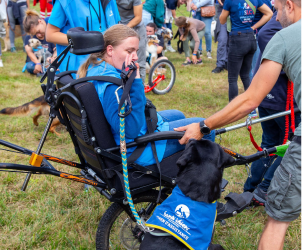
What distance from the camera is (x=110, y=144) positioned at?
199 cm

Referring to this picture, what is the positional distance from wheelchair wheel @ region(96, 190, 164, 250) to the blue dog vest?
44 cm

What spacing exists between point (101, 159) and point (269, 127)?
6.00ft

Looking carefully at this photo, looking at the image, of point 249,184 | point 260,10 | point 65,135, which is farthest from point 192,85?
point 249,184

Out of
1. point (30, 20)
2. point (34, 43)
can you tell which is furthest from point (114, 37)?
point (34, 43)

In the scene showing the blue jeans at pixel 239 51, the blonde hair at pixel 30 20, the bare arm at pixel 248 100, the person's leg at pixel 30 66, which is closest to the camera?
the bare arm at pixel 248 100

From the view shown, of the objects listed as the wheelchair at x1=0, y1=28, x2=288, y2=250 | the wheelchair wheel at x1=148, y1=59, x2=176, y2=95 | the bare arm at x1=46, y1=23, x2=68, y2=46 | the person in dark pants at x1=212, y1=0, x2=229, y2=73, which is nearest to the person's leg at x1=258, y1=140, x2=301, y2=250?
the wheelchair at x1=0, y1=28, x2=288, y2=250

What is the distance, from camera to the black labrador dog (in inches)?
68.7

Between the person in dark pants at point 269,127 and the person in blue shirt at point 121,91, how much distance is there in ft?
2.75

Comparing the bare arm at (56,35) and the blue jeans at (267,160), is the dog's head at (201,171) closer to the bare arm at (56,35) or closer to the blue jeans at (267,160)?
the blue jeans at (267,160)

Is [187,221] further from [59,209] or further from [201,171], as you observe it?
[59,209]

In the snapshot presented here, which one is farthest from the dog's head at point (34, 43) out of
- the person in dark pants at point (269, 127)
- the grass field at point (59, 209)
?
the person in dark pants at point (269, 127)

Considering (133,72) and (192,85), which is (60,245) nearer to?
(133,72)

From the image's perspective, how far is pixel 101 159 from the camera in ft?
6.43

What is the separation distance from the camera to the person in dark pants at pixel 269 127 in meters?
2.73
